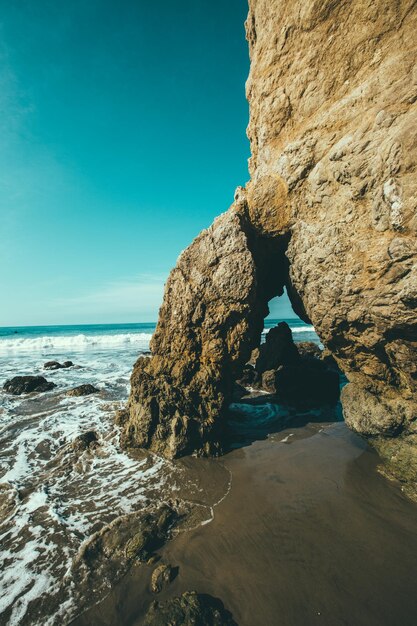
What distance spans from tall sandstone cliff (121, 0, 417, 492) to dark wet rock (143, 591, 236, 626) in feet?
14.8

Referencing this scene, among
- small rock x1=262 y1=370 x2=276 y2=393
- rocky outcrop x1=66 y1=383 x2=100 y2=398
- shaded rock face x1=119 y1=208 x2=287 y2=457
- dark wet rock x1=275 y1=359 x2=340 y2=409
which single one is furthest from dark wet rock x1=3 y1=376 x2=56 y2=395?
dark wet rock x1=275 y1=359 x2=340 y2=409

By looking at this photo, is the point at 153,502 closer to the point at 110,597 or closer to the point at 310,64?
the point at 110,597

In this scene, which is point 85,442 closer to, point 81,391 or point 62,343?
point 81,391

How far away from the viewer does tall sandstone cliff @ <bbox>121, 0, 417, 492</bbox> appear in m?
5.87

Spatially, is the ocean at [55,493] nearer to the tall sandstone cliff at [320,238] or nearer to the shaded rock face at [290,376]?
the tall sandstone cliff at [320,238]

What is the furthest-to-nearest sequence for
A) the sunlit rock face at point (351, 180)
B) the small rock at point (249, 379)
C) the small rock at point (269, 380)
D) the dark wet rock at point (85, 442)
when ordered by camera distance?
the small rock at point (249, 379), the small rock at point (269, 380), the dark wet rock at point (85, 442), the sunlit rock face at point (351, 180)

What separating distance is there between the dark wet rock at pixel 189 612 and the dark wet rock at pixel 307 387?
992 cm

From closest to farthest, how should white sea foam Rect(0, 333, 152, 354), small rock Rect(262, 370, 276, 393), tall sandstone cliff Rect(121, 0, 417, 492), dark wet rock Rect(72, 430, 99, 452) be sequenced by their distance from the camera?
tall sandstone cliff Rect(121, 0, 417, 492)
dark wet rock Rect(72, 430, 99, 452)
small rock Rect(262, 370, 276, 393)
white sea foam Rect(0, 333, 152, 354)

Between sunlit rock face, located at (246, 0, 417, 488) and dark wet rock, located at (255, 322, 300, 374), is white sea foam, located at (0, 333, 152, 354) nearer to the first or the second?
dark wet rock, located at (255, 322, 300, 374)

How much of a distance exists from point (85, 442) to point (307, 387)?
10.1 meters

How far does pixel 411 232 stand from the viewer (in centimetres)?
539

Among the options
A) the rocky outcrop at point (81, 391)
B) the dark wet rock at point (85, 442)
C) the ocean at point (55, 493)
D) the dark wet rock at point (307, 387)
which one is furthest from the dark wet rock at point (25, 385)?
the dark wet rock at point (307, 387)

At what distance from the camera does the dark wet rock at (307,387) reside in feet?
45.0

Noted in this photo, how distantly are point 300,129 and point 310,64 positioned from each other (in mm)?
1555
